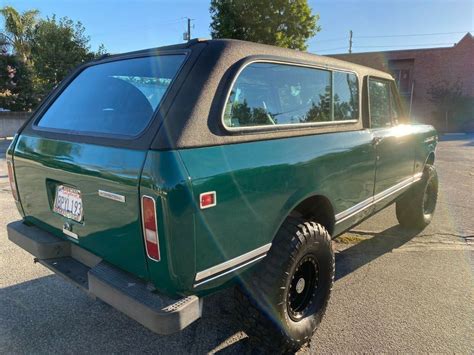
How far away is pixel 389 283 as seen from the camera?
349cm

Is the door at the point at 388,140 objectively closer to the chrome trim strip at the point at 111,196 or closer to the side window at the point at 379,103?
the side window at the point at 379,103

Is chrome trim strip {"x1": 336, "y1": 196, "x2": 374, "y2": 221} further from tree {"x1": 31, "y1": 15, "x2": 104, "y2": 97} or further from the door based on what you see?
tree {"x1": 31, "y1": 15, "x2": 104, "y2": 97}

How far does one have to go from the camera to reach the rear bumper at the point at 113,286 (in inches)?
69.2

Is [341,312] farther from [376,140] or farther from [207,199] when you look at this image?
[207,199]

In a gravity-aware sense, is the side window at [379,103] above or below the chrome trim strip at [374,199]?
above

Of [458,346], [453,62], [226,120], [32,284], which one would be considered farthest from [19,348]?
[453,62]

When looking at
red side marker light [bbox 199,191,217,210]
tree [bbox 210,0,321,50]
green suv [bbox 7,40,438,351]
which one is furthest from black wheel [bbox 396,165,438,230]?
tree [bbox 210,0,321,50]

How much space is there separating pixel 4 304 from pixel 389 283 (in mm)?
3386

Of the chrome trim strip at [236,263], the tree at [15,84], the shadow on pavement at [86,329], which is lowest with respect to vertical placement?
the shadow on pavement at [86,329]

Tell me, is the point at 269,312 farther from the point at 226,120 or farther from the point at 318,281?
the point at 226,120

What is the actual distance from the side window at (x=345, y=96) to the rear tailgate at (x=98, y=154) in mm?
1476

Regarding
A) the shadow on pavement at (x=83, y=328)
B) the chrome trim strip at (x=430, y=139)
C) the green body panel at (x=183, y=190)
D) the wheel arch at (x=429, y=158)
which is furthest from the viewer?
the wheel arch at (x=429, y=158)

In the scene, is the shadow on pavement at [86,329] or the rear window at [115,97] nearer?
the rear window at [115,97]

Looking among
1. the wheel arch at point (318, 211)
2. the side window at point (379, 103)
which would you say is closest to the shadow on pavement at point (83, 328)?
the wheel arch at point (318, 211)
